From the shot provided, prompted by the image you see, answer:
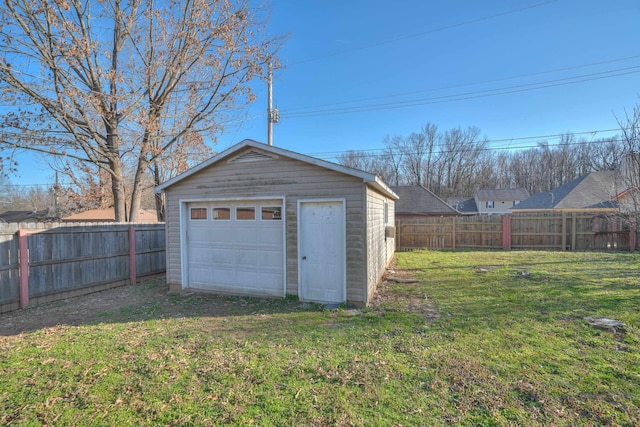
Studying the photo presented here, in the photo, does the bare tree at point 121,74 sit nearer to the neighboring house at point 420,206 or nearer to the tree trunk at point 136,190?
the tree trunk at point 136,190

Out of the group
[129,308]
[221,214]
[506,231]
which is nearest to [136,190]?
[221,214]

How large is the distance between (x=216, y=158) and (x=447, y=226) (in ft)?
41.0

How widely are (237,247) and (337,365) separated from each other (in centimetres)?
A: 417

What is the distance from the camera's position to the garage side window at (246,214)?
696cm

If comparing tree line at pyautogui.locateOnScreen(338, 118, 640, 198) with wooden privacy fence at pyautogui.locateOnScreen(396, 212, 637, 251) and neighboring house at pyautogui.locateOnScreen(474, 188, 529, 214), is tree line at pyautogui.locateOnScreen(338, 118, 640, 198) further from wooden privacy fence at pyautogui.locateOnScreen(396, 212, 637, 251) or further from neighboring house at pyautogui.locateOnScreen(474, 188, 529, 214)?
wooden privacy fence at pyautogui.locateOnScreen(396, 212, 637, 251)

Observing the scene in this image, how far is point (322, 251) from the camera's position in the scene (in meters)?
6.34

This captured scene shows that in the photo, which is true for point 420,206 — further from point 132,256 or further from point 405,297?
point 132,256

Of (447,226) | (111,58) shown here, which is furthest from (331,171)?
(447,226)

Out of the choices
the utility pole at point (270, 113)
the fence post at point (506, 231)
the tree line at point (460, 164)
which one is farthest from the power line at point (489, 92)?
the tree line at point (460, 164)

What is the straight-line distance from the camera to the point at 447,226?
15516 millimetres

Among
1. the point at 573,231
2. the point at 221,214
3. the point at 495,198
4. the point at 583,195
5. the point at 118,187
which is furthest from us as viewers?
the point at 495,198

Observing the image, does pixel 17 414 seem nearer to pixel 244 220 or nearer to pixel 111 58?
pixel 244 220

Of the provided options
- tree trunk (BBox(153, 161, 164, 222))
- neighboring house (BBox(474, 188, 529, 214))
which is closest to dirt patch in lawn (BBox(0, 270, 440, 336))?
tree trunk (BBox(153, 161, 164, 222))

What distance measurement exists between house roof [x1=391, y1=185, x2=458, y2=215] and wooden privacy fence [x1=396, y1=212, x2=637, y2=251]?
6563 millimetres
